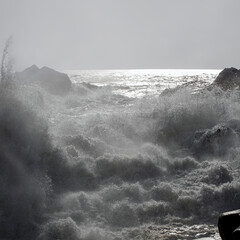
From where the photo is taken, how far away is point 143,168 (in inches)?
338

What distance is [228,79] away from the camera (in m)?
18.8

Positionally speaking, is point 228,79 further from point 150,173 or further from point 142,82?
point 142,82

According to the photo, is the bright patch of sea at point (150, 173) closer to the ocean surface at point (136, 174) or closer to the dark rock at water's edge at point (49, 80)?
the ocean surface at point (136, 174)

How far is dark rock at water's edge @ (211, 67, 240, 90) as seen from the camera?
17.8 m

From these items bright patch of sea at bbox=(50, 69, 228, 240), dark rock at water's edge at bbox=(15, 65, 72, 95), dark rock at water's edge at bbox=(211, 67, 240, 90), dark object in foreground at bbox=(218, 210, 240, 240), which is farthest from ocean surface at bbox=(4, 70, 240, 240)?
dark rock at water's edge at bbox=(15, 65, 72, 95)

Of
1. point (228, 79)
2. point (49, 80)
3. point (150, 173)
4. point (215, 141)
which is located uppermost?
point (49, 80)

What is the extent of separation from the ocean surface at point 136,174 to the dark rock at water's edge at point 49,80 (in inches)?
452

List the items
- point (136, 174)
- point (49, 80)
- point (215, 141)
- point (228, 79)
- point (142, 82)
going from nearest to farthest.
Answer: point (136, 174) < point (215, 141) < point (228, 79) < point (49, 80) < point (142, 82)

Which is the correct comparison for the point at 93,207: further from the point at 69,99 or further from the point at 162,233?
the point at 69,99

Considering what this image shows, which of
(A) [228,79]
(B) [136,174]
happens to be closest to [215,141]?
(B) [136,174]

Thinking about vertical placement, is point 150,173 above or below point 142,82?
below

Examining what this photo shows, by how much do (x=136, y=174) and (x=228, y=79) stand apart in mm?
12108

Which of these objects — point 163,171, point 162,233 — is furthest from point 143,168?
point 162,233

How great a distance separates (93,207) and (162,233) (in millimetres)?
1430
